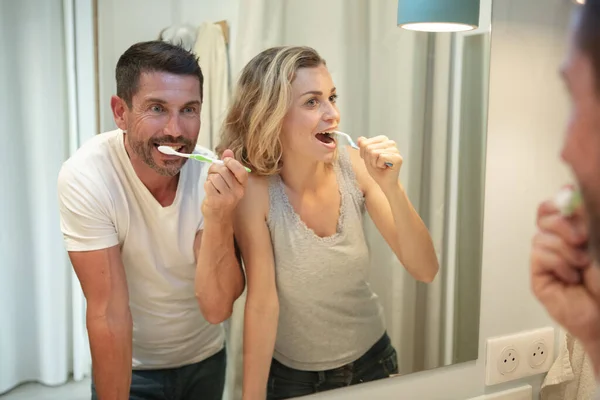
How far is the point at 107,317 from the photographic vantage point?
80 cm

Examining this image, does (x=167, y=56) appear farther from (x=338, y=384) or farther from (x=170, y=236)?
(x=338, y=384)

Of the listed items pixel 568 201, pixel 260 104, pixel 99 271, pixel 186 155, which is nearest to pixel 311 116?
pixel 260 104

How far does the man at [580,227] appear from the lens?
0.91ft

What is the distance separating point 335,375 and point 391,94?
473 mm

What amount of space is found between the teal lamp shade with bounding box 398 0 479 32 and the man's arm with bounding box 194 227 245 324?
0.46 m

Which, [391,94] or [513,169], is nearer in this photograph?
[391,94]

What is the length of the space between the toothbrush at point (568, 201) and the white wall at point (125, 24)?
2.01 ft

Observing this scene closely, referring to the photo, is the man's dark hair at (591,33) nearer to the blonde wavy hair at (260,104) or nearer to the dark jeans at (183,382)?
the blonde wavy hair at (260,104)

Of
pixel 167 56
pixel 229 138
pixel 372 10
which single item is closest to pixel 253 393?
pixel 229 138

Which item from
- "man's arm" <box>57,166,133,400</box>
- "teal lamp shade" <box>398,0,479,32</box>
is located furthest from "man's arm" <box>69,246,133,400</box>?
"teal lamp shade" <box>398,0,479,32</box>

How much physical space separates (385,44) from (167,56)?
0.37 meters

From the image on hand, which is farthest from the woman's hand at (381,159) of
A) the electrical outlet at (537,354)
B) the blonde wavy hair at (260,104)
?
the electrical outlet at (537,354)

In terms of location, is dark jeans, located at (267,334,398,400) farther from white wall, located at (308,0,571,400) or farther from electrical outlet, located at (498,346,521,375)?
electrical outlet, located at (498,346,521,375)

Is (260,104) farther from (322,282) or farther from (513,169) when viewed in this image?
(513,169)
